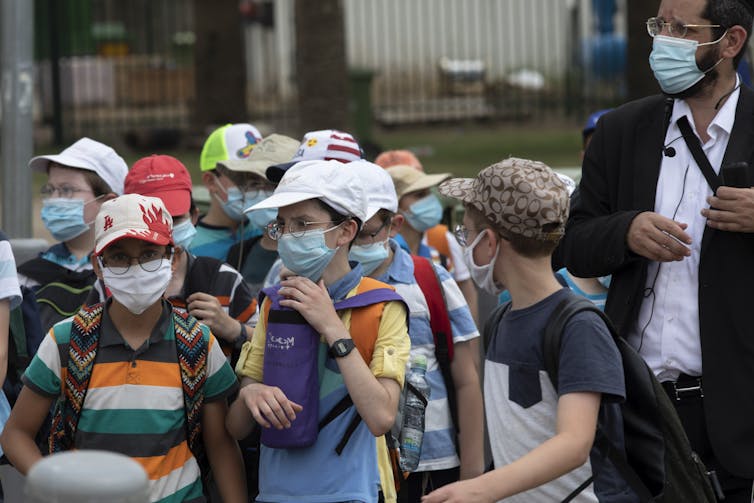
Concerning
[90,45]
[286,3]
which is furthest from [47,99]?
[286,3]

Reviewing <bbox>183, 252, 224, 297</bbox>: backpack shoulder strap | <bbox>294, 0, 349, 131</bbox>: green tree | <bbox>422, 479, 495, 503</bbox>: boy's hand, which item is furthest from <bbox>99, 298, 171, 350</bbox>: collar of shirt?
<bbox>294, 0, 349, 131</bbox>: green tree

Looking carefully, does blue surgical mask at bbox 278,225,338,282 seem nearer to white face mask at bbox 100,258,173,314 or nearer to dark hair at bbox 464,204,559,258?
white face mask at bbox 100,258,173,314

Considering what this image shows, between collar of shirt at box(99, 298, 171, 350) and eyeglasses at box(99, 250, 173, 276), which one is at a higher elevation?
eyeglasses at box(99, 250, 173, 276)

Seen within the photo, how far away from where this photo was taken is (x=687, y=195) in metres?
4.54

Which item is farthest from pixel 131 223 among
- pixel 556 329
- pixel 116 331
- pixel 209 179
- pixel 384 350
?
pixel 209 179

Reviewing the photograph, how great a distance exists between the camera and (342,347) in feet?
13.6

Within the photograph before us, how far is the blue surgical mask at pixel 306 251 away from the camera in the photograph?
4336 millimetres

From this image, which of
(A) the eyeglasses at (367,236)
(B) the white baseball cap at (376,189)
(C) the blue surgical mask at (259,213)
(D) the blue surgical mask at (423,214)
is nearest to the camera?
(B) the white baseball cap at (376,189)

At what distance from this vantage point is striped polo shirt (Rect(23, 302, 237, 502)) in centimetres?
429

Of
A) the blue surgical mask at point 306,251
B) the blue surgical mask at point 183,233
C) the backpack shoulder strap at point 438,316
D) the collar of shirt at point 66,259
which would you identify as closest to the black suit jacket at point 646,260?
the backpack shoulder strap at point 438,316

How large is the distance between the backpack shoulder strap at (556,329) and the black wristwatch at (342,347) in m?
0.65

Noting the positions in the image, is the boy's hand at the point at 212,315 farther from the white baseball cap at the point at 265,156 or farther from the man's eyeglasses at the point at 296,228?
the white baseball cap at the point at 265,156

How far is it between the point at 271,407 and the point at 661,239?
1.34m

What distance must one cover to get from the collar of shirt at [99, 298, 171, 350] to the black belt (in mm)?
1652
